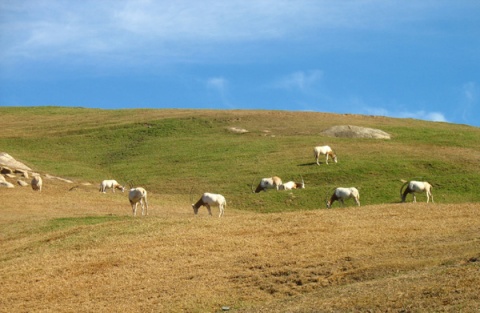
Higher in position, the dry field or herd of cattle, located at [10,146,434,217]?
herd of cattle, located at [10,146,434,217]

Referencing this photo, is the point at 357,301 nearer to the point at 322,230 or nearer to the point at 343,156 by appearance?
the point at 322,230

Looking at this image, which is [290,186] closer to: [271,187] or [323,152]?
[271,187]

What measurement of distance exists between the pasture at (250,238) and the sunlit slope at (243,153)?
270 millimetres

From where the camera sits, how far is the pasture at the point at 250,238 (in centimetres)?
2119

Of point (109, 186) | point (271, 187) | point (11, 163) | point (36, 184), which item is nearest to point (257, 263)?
point (36, 184)

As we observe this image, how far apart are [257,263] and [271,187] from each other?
98.4 feet

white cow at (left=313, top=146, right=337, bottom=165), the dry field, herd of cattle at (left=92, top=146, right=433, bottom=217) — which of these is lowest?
the dry field

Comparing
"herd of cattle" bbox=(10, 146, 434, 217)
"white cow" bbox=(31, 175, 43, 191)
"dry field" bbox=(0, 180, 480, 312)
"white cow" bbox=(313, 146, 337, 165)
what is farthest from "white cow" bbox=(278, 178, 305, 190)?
"dry field" bbox=(0, 180, 480, 312)

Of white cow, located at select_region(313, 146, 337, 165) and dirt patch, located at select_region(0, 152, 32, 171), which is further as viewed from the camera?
white cow, located at select_region(313, 146, 337, 165)

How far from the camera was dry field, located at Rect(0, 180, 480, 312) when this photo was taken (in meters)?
19.3

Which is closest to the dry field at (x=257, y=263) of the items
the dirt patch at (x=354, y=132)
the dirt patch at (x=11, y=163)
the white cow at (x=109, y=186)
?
the white cow at (x=109, y=186)

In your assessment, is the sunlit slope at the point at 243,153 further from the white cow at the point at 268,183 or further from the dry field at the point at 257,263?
the dry field at the point at 257,263

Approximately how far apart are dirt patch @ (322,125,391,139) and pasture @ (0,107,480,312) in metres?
6.07

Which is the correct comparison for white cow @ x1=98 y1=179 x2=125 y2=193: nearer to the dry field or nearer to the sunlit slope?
the sunlit slope
